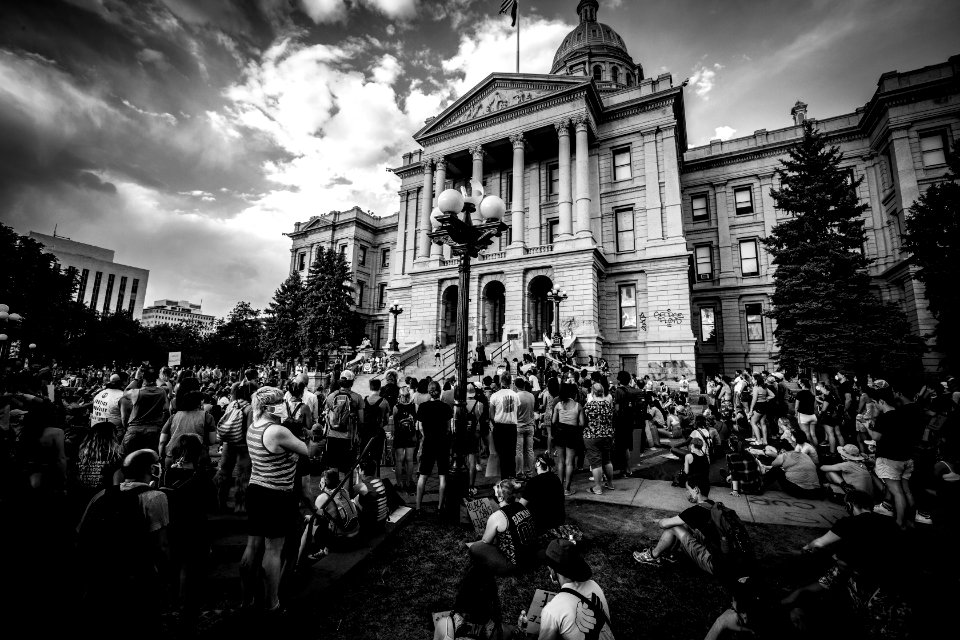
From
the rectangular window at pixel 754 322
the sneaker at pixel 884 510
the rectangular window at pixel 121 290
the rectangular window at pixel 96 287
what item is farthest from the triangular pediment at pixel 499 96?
the rectangular window at pixel 121 290

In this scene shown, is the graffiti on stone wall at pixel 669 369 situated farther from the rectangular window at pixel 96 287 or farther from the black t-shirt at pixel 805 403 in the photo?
the rectangular window at pixel 96 287

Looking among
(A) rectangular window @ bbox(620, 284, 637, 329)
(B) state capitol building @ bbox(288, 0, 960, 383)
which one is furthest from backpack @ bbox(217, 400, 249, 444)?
(A) rectangular window @ bbox(620, 284, 637, 329)

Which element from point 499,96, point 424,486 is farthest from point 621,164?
point 424,486

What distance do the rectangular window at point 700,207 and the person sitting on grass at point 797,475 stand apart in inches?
1057

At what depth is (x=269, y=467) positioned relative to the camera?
3666 mm

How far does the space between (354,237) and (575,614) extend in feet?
146

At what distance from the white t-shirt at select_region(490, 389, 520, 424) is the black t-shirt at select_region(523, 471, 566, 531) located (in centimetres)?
228

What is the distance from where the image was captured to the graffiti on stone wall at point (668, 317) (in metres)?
22.4

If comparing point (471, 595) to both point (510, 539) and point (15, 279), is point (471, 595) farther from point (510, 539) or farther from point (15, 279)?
point (15, 279)

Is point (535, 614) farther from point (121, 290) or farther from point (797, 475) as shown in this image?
point (121, 290)

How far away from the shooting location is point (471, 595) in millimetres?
2633

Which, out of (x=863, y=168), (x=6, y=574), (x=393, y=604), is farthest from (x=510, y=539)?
(x=863, y=168)

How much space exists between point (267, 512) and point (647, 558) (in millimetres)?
4060

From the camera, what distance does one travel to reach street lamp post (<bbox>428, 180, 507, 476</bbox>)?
19.7ft
